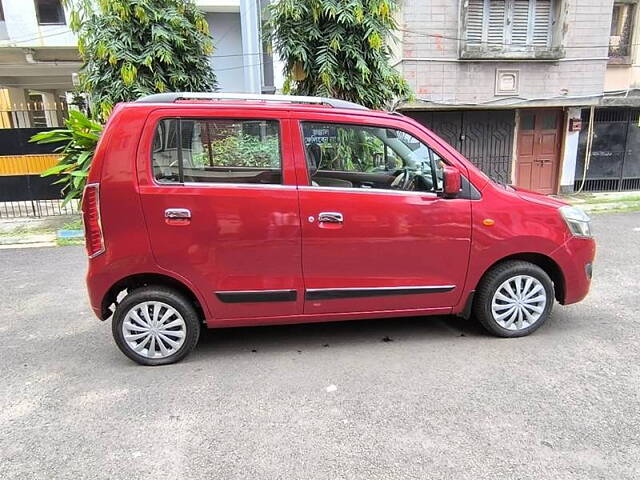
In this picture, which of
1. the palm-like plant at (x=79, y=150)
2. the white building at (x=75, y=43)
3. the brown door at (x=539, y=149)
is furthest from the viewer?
the white building at (x=75, y=43)

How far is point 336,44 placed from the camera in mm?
6824

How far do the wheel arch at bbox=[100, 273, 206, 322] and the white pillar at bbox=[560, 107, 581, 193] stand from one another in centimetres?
1166

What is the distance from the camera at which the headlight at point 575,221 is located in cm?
400

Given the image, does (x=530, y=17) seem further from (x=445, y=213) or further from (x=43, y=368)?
(x=43, y=368)

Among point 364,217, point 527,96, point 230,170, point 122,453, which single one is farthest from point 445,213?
point 527,96

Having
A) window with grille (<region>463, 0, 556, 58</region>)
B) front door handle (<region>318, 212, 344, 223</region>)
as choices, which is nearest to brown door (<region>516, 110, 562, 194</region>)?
window with grille (<region>463, 0, 556, 58</region>)

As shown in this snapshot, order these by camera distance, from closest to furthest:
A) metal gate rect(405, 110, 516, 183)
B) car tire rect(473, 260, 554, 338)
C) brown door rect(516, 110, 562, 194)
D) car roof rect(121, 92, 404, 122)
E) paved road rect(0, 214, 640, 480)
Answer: paved road rect(0, 214, 640, 480) → car roof rect(121, 92, 404, 122) → car tire rect(473, 260, 554, 338) → metal gate rect(405, 110, 516, 183) → brown door rect(516, 110, 562, 194)

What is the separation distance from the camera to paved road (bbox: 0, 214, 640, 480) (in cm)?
262

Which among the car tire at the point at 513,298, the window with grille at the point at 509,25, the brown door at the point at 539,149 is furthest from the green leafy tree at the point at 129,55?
the brown door at the point at 539,149

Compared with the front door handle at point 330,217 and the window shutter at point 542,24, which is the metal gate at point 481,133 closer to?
the window shutter at point 542,24

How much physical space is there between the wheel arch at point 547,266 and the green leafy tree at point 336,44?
4100 mm

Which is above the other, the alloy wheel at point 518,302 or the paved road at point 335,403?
the alloy wheel at point 518,302

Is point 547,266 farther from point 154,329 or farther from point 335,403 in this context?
point 154,329

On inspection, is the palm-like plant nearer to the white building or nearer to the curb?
the curb
